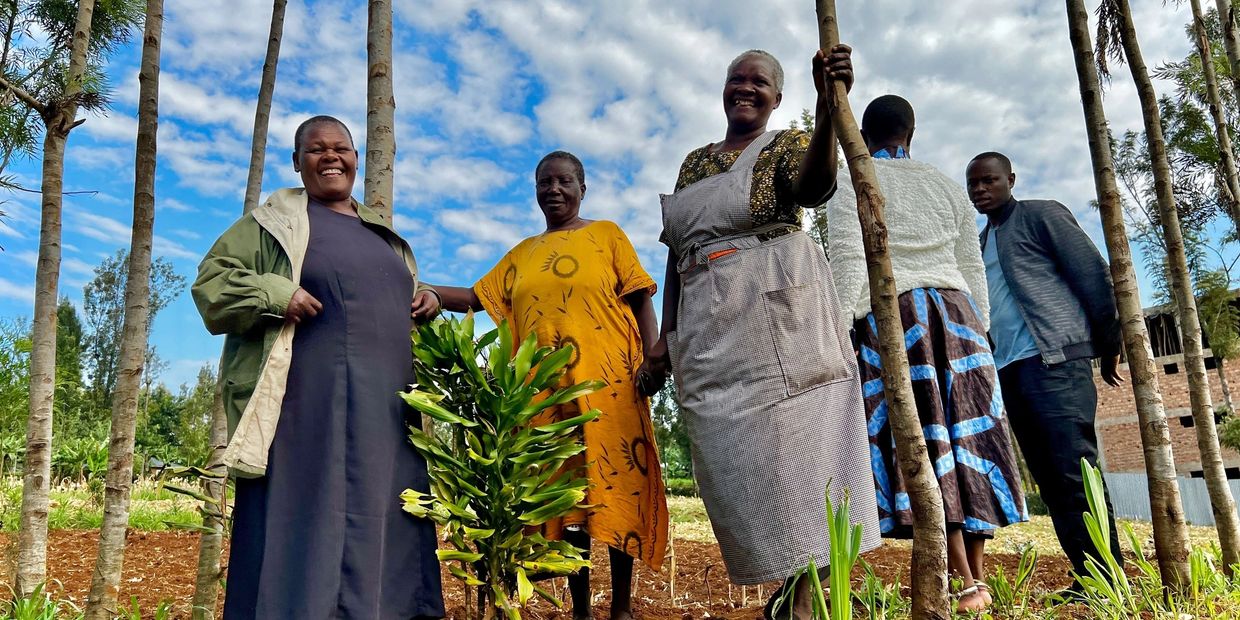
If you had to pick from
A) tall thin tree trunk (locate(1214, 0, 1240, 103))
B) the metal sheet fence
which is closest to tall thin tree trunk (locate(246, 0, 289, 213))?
tall thin tree trunk (locate(1214, 0, 1240, 103))

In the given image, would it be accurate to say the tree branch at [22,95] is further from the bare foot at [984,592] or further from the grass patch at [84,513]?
the bare foot at [984,592]

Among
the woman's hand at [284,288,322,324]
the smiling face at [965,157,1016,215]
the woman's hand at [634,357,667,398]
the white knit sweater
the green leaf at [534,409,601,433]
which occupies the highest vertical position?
the smiling face at [965,157,1016,215]

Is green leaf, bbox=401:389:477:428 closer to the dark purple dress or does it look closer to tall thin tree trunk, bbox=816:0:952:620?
the dark purple dress

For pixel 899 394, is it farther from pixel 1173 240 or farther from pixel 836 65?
pixel 1173 240

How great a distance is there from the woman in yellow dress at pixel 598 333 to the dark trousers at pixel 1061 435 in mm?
1537

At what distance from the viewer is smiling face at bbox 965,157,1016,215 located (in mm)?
3730

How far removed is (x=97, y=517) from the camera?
8867 mm

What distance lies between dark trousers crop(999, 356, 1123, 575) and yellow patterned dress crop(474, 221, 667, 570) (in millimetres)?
1528

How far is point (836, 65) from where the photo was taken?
2.17m

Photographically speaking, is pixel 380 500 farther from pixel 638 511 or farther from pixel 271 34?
pixel 271 34

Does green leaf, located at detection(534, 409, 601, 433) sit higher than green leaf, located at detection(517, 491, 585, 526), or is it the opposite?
green leaf, located at detection(534, 409, 601, 433)

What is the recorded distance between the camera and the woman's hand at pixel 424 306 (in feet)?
8.86

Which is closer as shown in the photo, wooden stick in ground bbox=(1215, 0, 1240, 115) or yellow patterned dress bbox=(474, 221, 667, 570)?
yellow patterned dress bbox=(474, 221, 667, 570)

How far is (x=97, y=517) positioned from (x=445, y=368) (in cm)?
830
